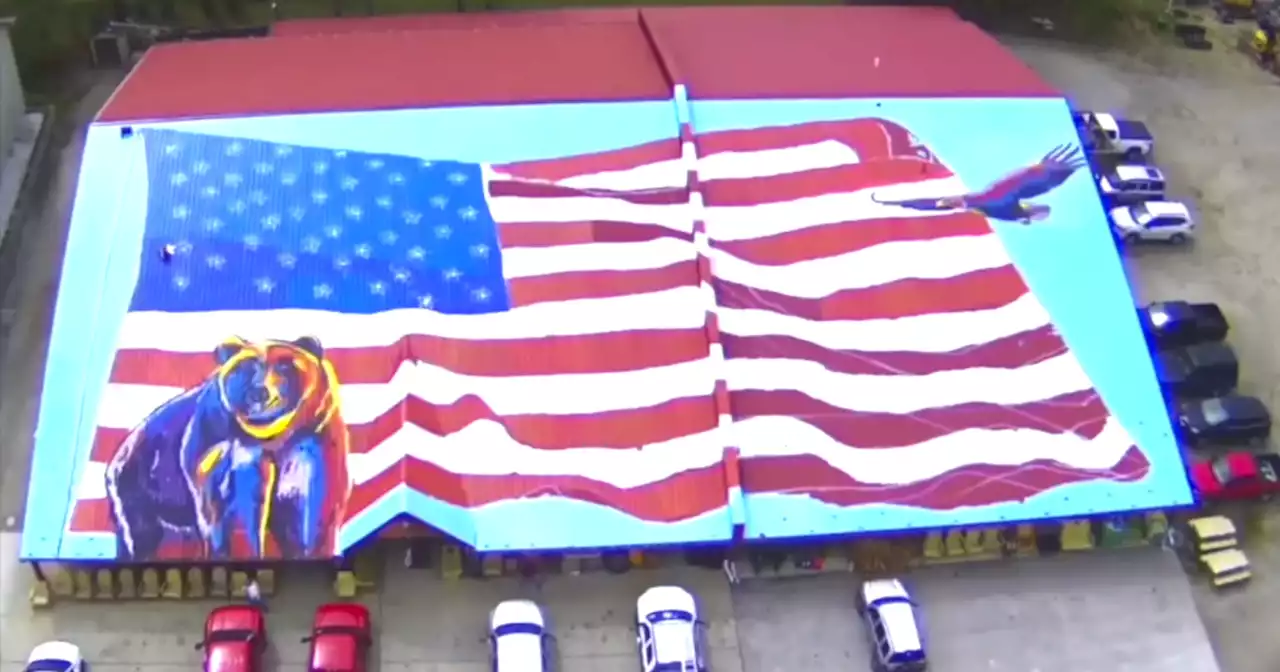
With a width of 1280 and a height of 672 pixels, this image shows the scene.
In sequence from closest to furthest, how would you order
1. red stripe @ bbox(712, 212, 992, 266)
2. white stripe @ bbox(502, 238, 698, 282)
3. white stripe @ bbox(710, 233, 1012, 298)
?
white stripe @ bbox(502, 238, 698, 282) → white stripe @ bbox(710, 233, 1012, 298) → red stripe @ bbox(712, 212, 992, 266)

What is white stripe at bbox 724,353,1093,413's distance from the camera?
22.1 metres

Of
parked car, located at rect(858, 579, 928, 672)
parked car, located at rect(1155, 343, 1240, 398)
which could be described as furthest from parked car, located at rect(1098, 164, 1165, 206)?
parked car, located at rect(858, 579, 928, 672)

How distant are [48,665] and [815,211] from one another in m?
14.1

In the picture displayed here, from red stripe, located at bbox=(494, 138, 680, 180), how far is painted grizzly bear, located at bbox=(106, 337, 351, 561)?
527 cm

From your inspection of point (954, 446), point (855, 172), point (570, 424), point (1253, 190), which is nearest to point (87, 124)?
point (570, 424)

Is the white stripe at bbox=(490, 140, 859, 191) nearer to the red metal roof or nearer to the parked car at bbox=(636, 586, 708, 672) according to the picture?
the red metal roof

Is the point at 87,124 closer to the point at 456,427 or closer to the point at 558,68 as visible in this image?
the point at 558,68

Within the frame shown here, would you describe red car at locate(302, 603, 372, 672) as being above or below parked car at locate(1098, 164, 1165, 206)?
below

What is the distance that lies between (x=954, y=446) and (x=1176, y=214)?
28.1 feet

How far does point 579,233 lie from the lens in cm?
2377

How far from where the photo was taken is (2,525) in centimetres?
2159

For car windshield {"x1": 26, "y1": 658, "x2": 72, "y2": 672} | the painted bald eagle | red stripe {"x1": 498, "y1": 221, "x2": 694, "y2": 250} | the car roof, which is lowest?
car windshield {"x1": 26, "y1": 658, "x2": 72, "y2": 672}

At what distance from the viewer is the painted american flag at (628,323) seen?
21312mm

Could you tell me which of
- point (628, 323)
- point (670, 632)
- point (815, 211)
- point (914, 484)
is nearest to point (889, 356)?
point (914, 484)
